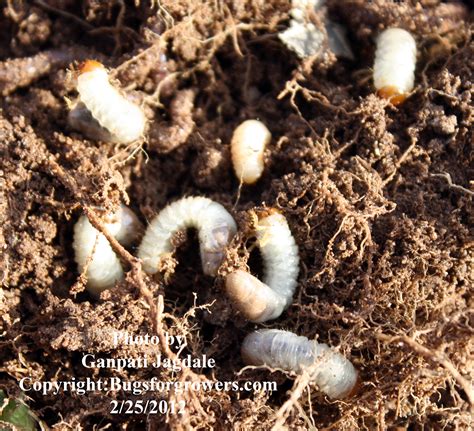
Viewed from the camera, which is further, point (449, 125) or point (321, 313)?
point (449, 125)

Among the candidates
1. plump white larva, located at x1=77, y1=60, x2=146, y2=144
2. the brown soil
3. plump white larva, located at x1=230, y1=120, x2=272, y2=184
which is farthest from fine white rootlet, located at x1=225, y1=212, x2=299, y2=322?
plump white larva, located at x1=77, y1=60, x2=146, y2=144

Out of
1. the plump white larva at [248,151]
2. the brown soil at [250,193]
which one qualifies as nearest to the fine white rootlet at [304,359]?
the brown soil at [250,193]

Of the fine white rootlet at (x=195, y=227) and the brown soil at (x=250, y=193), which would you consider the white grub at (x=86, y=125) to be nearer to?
the brown soil at (x=250, y=193)

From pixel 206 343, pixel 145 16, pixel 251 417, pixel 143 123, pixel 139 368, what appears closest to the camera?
pixel 251 417

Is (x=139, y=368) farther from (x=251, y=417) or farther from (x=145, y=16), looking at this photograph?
(x=145, y=16)

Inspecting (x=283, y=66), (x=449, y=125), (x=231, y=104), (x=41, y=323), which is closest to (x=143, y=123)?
(x=231, y=104)

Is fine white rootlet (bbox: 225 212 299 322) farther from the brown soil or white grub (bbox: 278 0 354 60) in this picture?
white grub (bbox: 278 0 354 60)
